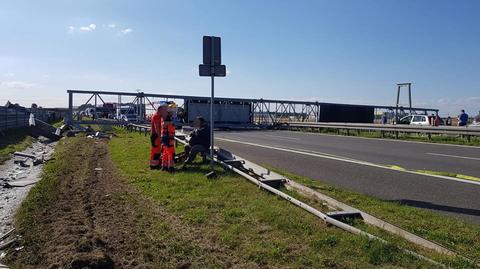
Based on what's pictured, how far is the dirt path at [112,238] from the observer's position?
4512 mm

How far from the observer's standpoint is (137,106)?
1690 inches

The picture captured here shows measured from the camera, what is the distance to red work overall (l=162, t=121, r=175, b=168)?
413 inches

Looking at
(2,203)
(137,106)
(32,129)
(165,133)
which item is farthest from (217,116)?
(2,203)

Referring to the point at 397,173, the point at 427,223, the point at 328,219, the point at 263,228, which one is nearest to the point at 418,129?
the point at 397,173

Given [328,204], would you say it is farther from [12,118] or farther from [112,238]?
[12,118]

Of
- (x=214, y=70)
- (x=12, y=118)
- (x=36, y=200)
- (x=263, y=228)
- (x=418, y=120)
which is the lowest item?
(x=36, y=200)

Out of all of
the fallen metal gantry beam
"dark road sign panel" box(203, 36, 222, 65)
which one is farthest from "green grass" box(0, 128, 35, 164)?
the fallen metal gantry beam

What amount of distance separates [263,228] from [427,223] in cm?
226

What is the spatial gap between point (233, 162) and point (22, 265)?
606cm

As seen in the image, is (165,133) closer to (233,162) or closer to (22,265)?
(233,162)

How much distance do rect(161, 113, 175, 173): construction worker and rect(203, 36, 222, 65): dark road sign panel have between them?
203 centimetres

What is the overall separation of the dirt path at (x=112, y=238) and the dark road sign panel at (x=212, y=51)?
357 cm

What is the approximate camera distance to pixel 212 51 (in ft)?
31.8

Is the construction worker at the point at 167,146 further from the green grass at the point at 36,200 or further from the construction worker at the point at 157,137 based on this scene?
the green grass at the point at 36,200
